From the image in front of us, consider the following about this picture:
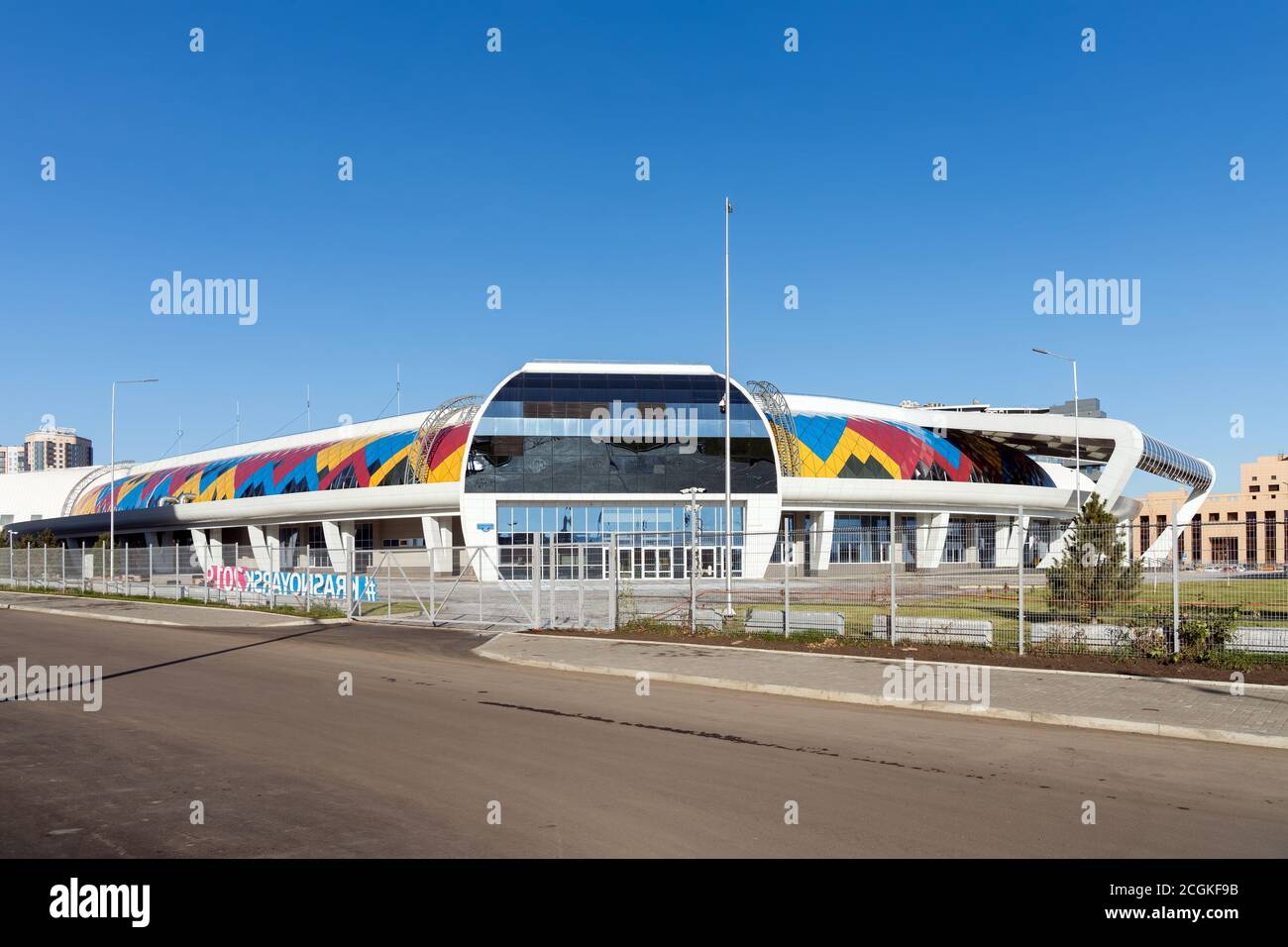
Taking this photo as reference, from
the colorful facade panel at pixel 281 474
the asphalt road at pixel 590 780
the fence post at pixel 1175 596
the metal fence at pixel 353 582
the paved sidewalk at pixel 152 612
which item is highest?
the colorful facade panel at pixel 281 474

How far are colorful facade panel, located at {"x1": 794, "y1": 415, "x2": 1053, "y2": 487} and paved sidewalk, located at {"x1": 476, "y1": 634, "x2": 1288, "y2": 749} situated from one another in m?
42.5

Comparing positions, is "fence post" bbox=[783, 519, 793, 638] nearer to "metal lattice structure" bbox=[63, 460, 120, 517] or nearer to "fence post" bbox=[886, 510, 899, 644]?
"fence post" bbox=[886, 510, 899, 644]

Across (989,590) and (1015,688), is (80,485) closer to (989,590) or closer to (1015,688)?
(989,590)

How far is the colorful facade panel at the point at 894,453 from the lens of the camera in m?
61.0

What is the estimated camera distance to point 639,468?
184ft

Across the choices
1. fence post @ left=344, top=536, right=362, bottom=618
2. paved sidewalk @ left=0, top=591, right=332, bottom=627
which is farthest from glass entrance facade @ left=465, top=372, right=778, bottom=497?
fence post @ left=344, top=536, right=362, bottom=618

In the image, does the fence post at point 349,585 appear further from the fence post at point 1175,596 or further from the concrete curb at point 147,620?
the fence post at point 1175,596

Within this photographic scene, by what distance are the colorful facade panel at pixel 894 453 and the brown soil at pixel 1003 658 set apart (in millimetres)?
40239

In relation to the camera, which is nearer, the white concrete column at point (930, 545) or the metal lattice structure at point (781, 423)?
the white concrete column at point (930, 545)

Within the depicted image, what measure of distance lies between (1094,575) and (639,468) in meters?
40.5

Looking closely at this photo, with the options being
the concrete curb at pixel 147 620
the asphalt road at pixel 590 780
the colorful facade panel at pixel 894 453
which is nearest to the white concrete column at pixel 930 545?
the asphalt road at pixel 590 780

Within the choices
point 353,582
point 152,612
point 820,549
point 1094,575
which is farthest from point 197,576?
point 1094,575

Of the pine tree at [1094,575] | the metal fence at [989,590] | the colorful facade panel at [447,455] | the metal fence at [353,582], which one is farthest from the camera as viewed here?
the colorful facade panel at [447,455]

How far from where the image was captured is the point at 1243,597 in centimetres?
1436
